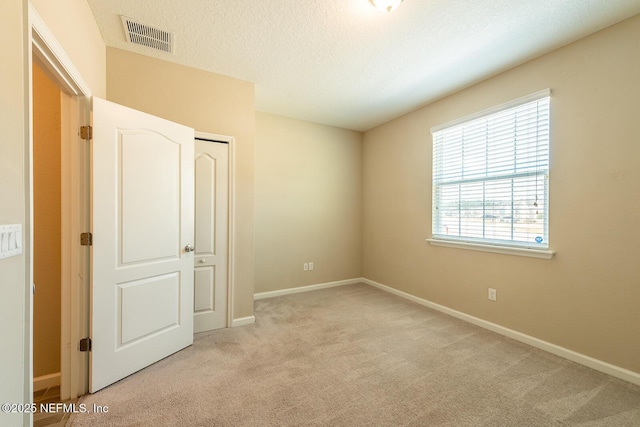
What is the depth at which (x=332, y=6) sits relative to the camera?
1.89 m

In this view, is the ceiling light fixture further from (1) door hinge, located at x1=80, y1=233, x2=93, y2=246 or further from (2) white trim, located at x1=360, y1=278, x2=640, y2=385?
(2) white trim, located at x1=360, y1=278, x2=640, y2=385

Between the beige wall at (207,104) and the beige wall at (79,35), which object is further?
the beige wall at (207,104)

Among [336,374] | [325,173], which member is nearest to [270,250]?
[325,173]

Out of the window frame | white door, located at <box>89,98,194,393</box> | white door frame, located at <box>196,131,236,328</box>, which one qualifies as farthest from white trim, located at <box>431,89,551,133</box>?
white door, located at <box>89,98,194,393</box>

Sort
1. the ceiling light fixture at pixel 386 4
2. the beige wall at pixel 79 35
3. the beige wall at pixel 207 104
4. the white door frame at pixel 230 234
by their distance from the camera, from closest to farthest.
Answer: the beige wall at pixel 79 35 < the ceiling light fixture at pixel 386 4 < the beige wall at pixel 207 104 < the white door frame at pixel 230 234

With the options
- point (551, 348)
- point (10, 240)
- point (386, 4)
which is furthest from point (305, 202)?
point (10, 240)

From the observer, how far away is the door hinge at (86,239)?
1.84 m

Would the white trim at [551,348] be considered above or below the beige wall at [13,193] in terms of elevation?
below

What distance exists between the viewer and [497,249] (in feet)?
9.16

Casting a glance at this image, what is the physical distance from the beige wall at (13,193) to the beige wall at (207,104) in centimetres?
153

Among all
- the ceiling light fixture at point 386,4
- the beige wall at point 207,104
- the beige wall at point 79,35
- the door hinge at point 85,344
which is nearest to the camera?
the beige wall at point 79,35

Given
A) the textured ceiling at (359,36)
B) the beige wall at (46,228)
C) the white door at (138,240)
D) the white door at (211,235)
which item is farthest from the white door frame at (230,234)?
the beige wall at (46,228)

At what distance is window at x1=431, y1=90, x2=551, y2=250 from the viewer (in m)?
2.49

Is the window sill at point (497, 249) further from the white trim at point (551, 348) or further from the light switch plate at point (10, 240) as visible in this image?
the light switch plate at point (10, 240)
